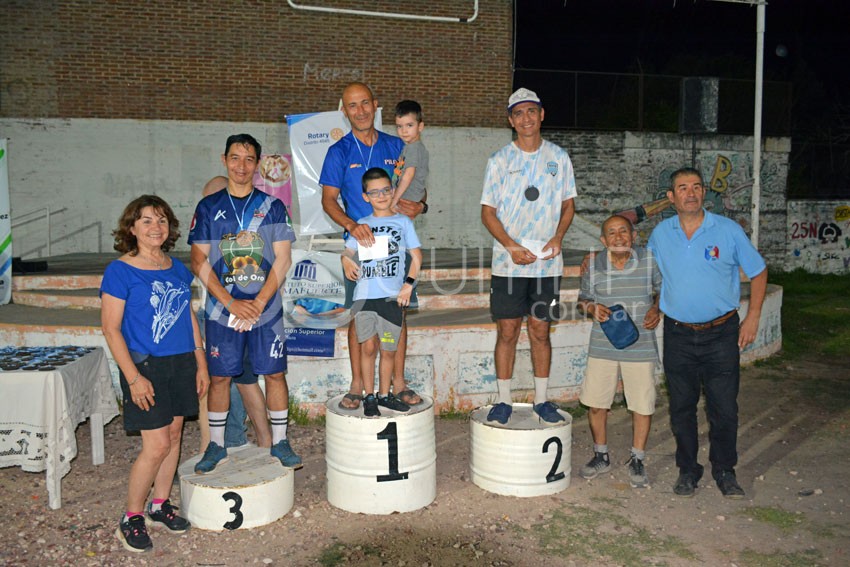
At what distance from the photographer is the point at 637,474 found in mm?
5363

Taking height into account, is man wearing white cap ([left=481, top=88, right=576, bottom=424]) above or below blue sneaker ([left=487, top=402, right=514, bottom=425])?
above

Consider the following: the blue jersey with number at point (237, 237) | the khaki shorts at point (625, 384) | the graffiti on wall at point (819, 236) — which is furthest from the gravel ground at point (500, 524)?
the graffiti on wall at point (819, 236)

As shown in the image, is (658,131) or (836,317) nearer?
(836,317)

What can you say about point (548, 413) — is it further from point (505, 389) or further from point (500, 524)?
point (500, 524)

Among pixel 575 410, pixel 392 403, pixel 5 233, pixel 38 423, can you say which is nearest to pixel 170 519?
pixel 38 423

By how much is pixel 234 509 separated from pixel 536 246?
8.49 feet

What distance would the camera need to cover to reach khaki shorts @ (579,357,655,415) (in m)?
5.24

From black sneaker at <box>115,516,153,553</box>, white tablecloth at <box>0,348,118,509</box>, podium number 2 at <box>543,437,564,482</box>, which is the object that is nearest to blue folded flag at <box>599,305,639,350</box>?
podium number 2 at <box>543,437,564,482</box>

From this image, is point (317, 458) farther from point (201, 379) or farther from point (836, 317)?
point (836, 317)

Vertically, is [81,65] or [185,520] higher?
[81,65]

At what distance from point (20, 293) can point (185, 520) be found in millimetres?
5393

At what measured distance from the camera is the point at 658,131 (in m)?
16.9

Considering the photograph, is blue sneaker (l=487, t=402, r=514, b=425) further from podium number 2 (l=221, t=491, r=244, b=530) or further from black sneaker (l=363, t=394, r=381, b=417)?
podium number 2 (l=221, t=491, r=244, b=530)

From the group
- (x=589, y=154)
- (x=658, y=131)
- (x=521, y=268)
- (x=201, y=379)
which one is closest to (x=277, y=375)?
(x=201, y=379)
